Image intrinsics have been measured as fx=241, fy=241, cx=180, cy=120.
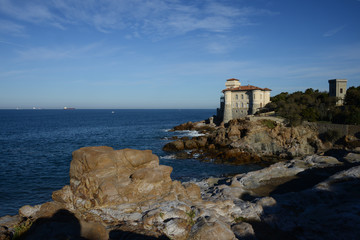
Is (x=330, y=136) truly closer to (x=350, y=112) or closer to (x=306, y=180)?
(x=350, y=112)

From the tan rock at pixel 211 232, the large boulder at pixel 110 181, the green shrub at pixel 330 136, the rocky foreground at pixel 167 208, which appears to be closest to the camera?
the tan rock at pixel 211 232

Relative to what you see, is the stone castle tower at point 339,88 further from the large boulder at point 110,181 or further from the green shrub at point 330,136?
the large boulder at point 110,181

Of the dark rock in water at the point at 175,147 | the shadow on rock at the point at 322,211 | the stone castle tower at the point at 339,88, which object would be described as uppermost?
the stone castle tower at the point at 339,88

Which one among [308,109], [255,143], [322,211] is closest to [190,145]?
[255,143]

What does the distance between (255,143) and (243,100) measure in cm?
3144

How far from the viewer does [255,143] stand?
140 ft

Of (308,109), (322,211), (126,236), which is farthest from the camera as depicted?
(308,109)

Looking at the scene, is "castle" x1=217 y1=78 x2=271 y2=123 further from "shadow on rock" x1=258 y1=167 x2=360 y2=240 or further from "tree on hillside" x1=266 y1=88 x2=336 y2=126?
"shadow on rock" x1=258 y1=167 x2=360 y2=240

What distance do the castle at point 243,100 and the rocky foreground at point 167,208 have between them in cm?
5160

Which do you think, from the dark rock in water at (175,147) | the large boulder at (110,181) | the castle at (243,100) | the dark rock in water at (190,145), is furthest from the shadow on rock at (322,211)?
the castle at (243,100)

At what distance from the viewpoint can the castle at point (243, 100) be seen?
2723 inches

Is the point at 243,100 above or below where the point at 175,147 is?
above

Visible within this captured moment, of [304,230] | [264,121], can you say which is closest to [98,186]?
[304,230]

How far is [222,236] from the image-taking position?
444 inches
